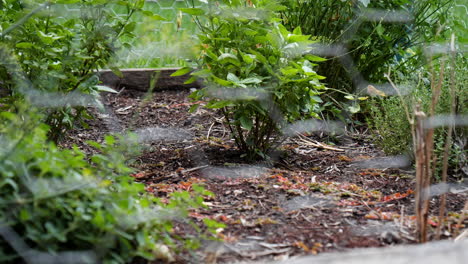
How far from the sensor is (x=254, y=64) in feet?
5.07

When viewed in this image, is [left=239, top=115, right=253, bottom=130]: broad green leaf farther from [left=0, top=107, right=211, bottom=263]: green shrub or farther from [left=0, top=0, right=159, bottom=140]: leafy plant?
[left=0, top=107, right=211, bottom=263]: green shrub

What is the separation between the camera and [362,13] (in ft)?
6.63

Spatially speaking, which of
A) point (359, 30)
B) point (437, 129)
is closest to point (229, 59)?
point (437, 129)

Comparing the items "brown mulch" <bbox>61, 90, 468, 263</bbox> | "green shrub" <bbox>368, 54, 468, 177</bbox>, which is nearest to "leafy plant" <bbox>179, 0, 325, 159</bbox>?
"brown mulch" <bbox>61, 90, 468, 263</bbox>

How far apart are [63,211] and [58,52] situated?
714 mm

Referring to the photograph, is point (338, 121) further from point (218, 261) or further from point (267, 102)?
point (218, 261)

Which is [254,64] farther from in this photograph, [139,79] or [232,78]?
[139,79]

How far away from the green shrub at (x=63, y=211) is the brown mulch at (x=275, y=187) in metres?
0.12

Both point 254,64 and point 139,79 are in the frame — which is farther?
point 139,79

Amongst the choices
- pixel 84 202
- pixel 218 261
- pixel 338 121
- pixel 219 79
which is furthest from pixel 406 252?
pixel 338 121

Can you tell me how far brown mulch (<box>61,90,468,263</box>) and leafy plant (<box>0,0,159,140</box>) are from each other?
29 centimetres

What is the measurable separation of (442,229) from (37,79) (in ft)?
3.64

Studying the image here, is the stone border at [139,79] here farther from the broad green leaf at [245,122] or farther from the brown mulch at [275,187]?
the broad green leaf at [245,122]

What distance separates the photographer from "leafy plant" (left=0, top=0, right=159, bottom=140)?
1.44 m
